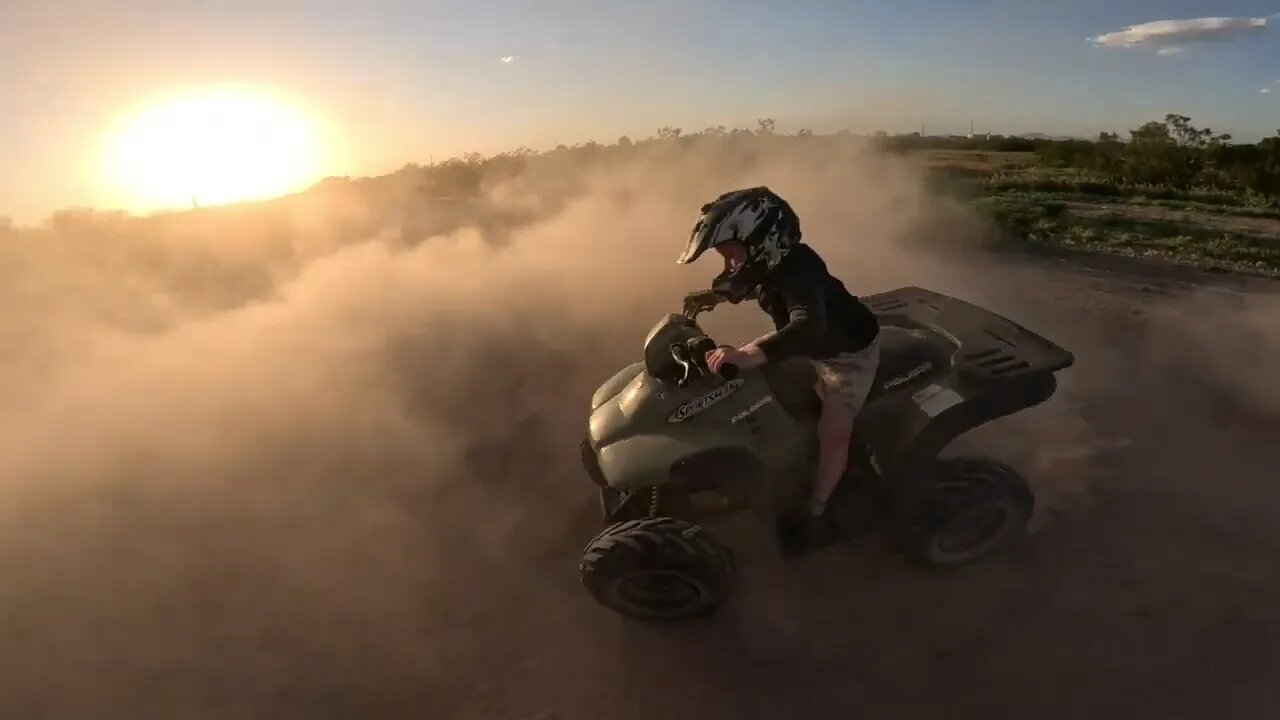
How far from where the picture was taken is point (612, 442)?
4297mm

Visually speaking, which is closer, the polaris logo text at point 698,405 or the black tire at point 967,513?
the polaris logo text at point 698,405

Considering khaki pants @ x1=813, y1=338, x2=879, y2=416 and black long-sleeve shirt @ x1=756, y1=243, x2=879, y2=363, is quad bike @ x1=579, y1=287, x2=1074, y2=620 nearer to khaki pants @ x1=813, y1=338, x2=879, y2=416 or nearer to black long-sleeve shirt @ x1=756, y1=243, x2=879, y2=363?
khaki pants @ x1=813, y1=338, x2=879, y2=416

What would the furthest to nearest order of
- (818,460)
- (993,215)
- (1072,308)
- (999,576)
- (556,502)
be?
1. (993,215)
2. (1072,308)
3. (556,502)
4. (999,576)
5. (818,460)

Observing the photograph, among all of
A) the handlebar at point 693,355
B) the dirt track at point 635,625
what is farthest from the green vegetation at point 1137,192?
the handlebar at point 693,355

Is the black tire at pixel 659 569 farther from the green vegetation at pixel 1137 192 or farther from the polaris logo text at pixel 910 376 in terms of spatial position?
the green vegetation at pixel 1137 192

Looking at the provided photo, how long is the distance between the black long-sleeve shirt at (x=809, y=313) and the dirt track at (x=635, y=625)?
144 cm

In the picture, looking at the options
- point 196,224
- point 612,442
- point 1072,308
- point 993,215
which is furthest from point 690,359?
point 196,224

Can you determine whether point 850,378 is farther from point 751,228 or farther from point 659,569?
point 659,569

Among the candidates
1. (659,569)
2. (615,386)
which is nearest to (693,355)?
(615,386)

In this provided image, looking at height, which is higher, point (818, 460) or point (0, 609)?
point (818, 460)

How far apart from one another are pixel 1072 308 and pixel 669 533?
7548mm

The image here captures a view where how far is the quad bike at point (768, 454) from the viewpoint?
4.08 m

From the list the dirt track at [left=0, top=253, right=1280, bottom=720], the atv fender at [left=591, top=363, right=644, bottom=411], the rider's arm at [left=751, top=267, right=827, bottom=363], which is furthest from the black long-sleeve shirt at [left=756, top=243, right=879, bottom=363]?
the dirt track at [left=0, top=253, right=1280, bottom=720]

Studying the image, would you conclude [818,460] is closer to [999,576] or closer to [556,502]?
[999,576]
